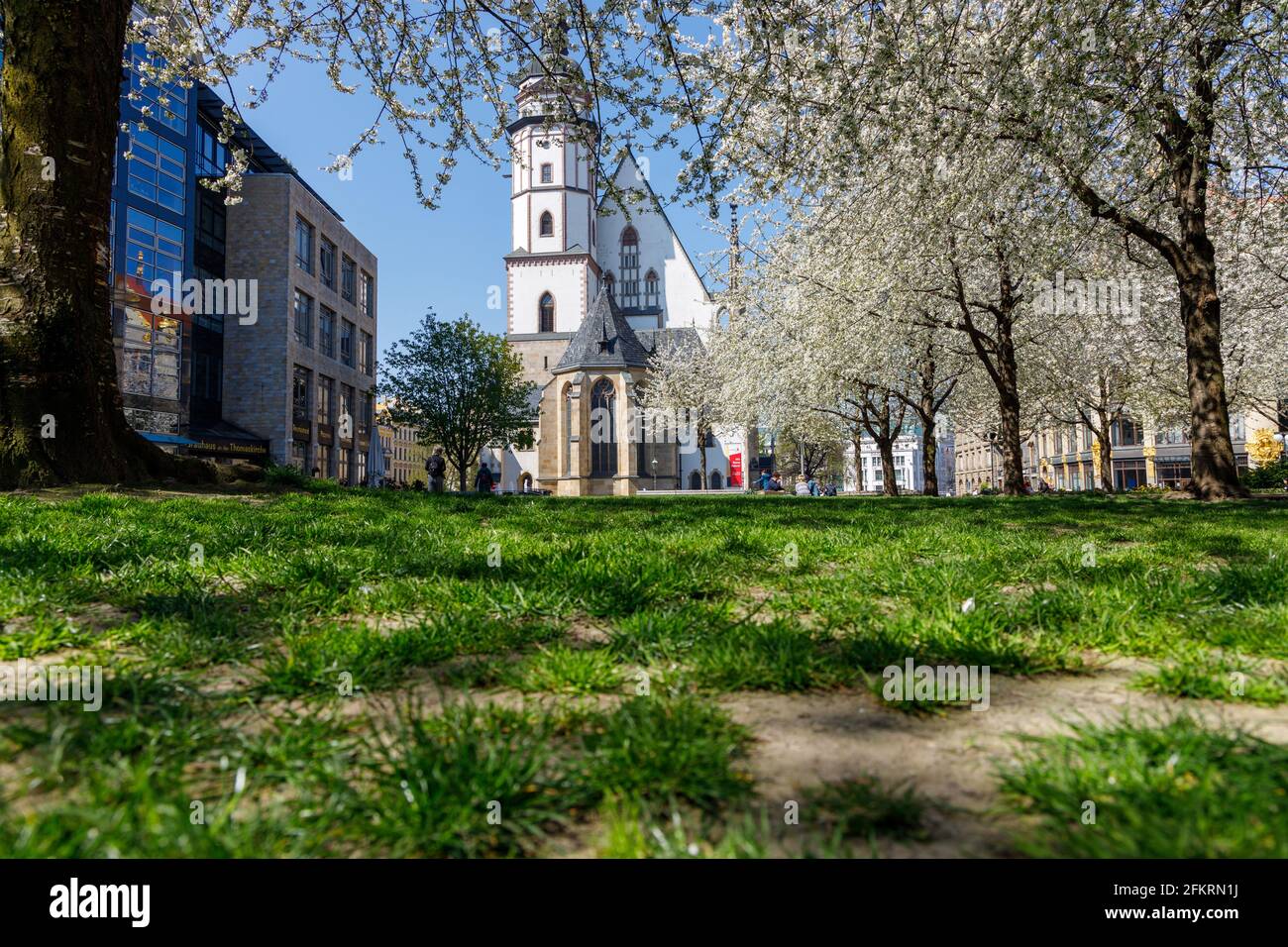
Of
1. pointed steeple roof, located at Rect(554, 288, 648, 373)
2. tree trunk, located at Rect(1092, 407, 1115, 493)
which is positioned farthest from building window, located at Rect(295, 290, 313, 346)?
tree trunk, located at Rect(1092, 407, 1115, 493)

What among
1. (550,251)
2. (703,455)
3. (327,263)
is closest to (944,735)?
(327,263)

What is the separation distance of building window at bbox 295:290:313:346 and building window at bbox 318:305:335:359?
121 cm

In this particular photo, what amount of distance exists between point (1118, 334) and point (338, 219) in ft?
141

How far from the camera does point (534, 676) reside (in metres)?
2.49

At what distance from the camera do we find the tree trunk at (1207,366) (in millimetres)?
13492

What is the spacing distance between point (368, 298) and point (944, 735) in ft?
177

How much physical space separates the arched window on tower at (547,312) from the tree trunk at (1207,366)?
6097 centimetres

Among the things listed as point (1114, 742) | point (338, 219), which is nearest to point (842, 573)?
point (1114, 742)

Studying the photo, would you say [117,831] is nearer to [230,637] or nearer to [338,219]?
[230,637]

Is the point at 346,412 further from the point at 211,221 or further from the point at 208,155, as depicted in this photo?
the point at 208,155

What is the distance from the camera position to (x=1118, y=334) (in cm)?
2623

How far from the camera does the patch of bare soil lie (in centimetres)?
161

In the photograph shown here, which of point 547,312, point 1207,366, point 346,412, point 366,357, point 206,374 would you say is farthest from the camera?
point 547,312

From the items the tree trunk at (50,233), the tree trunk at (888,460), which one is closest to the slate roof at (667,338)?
the tree trunk at (888,460)
